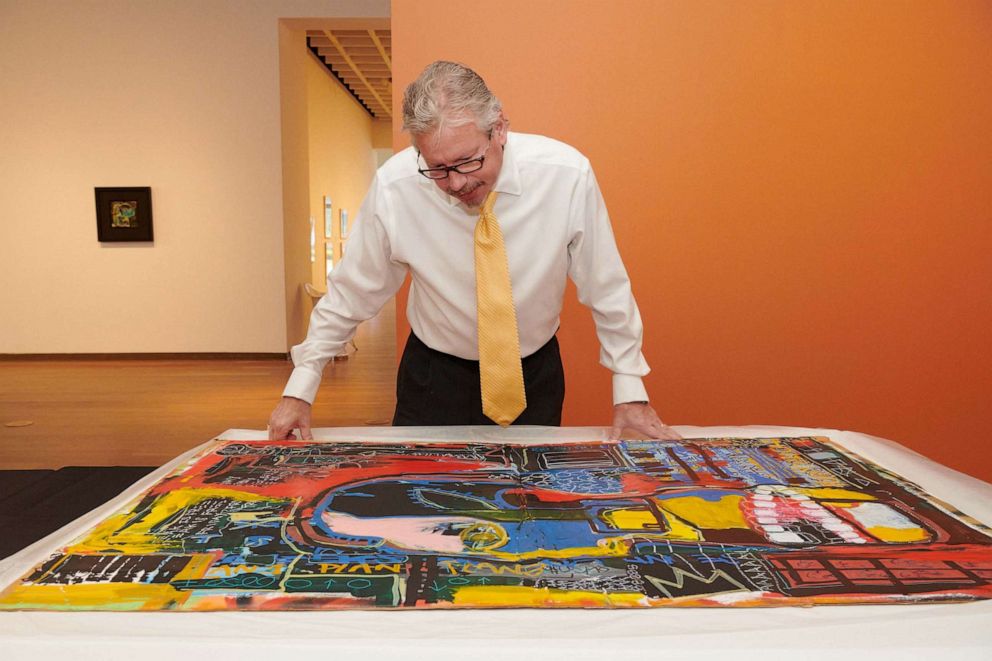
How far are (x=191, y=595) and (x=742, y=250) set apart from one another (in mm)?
2167

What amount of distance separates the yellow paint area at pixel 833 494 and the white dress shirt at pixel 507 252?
464 millimetres

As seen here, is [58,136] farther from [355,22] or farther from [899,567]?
[899,567]

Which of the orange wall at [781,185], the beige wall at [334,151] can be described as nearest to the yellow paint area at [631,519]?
the orange wall at [781,185]

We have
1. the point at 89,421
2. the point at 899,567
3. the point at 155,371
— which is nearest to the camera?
the point at 899,567

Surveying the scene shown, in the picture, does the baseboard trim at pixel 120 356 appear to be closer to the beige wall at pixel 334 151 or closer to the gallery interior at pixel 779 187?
the beige wall at pixel 334 151

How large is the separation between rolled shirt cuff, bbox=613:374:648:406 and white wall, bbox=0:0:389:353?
5.44 m

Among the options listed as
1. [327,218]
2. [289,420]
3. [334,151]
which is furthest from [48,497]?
[334,151]

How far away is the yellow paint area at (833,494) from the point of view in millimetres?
1217

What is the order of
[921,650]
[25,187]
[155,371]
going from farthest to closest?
[25,187] → [155,371] → [921,650]

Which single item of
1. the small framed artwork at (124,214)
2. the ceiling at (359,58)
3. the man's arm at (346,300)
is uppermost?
the ceiling at (359,58)

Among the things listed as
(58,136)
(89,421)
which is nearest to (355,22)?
(58,136)

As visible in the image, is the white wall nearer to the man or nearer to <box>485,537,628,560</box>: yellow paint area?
the man

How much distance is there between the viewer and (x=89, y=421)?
440 cm

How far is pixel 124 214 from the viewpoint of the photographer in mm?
6594
